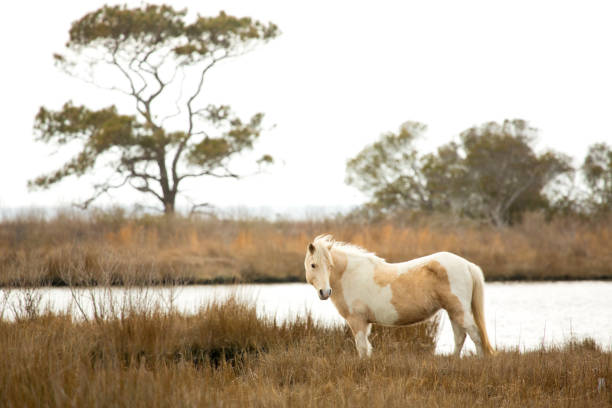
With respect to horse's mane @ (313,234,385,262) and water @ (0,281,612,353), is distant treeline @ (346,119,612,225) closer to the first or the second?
water @ (0,281,612,353)

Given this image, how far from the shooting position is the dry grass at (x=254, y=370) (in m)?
3.67

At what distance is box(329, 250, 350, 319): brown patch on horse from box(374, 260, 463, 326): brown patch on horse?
39cm

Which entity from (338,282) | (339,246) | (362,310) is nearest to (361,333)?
(362,310)

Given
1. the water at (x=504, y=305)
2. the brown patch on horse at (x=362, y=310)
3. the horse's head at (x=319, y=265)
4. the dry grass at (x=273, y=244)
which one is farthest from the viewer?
the dry grass at (x=273, y=244)

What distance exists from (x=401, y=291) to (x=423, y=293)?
0.68 ft

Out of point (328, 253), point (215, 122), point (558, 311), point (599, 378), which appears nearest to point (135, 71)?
point (215, 122)

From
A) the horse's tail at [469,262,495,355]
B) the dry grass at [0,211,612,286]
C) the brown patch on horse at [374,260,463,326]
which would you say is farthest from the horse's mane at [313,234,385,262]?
the dry grass at [0,211,612,286]

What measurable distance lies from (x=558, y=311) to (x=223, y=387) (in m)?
9.43

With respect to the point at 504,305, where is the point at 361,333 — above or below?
above

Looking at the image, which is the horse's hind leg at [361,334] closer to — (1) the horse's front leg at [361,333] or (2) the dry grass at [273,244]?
(1) the horse's front leg at [361,333]

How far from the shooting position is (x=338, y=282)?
625 cm

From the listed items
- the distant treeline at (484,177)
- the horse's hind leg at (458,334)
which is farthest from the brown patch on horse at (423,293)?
the distant treeline at (484,177)

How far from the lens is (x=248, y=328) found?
23.2 ft

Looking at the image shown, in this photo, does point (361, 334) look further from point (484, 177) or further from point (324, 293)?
point (484, 177)
